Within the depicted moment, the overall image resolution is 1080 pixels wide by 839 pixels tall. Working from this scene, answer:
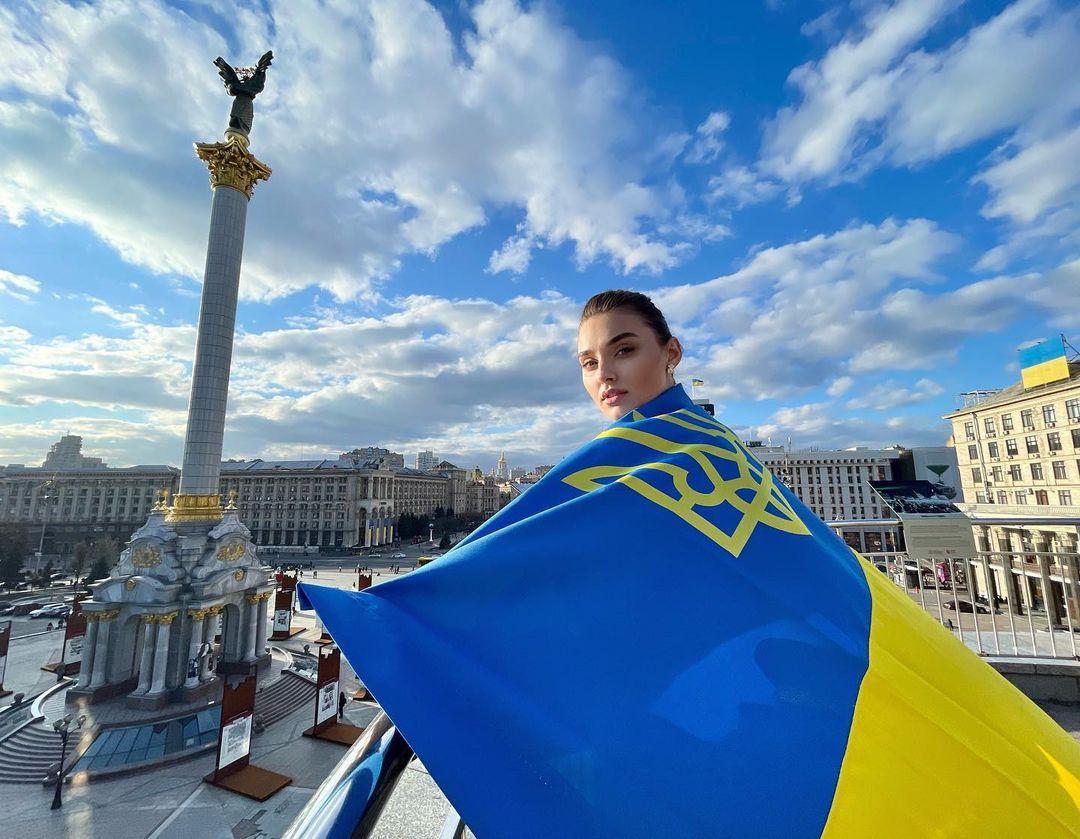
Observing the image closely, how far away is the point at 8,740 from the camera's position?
50.7 ft

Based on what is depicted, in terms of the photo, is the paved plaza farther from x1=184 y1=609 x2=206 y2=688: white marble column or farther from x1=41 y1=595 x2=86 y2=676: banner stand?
x1=41 y1=595 x2=86 y2=676: banner stand

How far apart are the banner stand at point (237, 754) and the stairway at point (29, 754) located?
5676 millimetres

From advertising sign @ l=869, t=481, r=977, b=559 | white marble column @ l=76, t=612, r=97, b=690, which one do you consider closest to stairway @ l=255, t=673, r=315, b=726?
white marble column @ l=76, t=612, r=97, b=690

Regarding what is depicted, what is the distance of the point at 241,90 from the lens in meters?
23.8

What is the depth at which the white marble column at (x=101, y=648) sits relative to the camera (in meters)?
17.5

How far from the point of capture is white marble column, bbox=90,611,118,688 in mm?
17453

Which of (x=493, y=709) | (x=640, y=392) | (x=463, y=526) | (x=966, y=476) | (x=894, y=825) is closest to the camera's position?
(x=894, y=825)

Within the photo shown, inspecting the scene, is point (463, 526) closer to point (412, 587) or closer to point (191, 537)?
point (191, 537)

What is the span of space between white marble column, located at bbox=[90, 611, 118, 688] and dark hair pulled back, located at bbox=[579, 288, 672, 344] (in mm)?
23606

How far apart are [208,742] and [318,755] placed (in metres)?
4.01

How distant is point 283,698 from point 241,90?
2829 centimetres

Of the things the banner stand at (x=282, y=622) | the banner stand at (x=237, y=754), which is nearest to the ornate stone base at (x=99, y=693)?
the banner stand at (x=282, y=622)

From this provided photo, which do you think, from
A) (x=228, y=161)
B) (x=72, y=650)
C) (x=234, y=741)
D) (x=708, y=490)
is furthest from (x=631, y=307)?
(x=72, y=650)

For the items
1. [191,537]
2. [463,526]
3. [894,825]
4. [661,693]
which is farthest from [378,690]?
[463,526]
